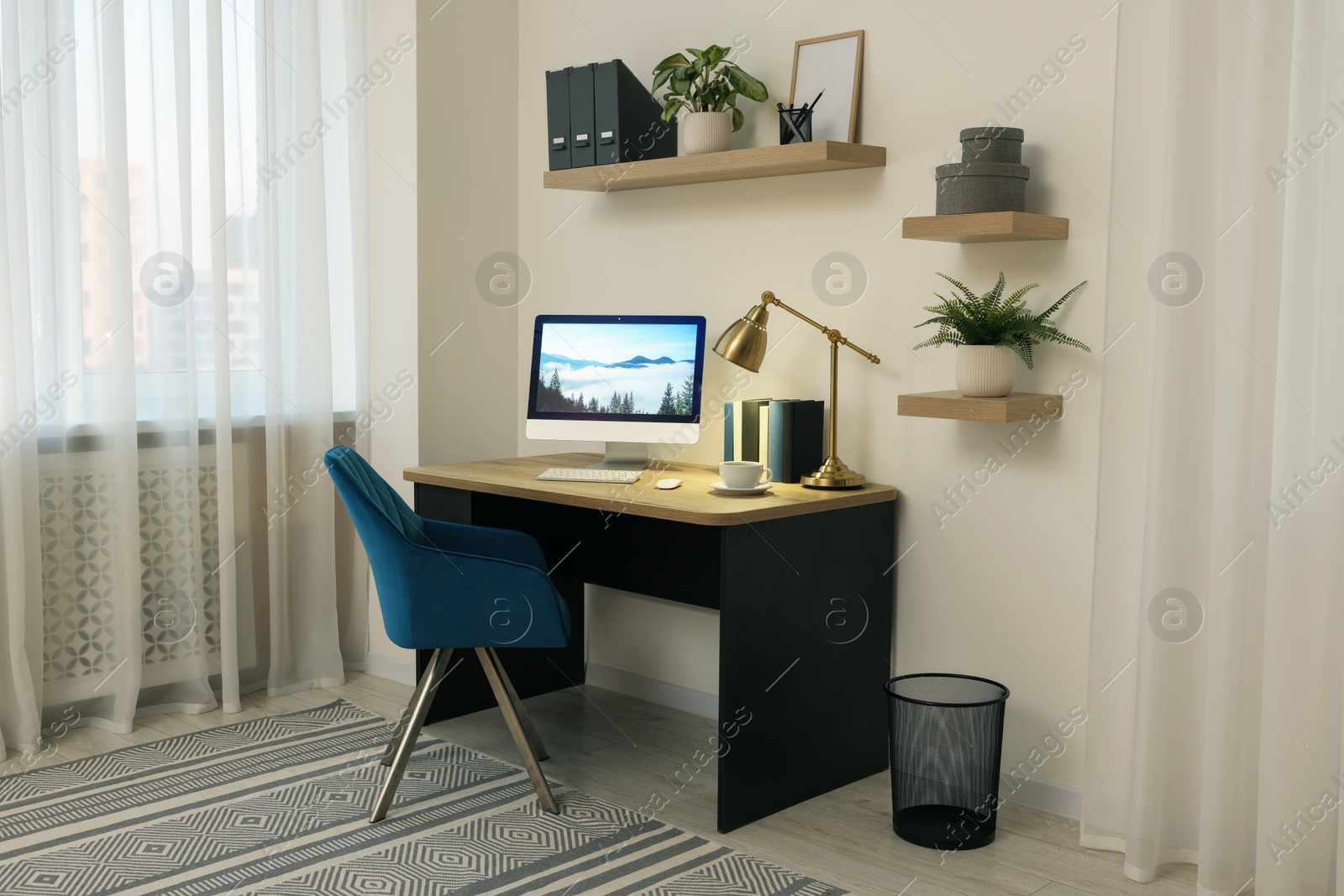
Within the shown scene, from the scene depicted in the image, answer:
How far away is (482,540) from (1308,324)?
1.93 m

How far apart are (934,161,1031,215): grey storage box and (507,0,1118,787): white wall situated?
13cm

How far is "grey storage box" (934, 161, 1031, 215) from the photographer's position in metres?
2.49

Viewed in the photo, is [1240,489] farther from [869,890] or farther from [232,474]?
[232,474]

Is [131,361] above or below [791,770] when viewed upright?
above

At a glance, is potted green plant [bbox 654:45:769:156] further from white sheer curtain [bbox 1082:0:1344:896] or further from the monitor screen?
white sheer curtain [bbox 1082:0:1344:896]

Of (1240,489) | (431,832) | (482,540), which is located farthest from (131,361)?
(1240,489)

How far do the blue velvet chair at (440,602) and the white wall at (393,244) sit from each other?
35.7 inches

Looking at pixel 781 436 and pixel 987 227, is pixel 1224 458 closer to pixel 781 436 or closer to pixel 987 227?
pixel 987 227

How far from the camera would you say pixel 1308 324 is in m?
2.09

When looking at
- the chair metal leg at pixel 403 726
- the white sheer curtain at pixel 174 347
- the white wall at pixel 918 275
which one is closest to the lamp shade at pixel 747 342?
the white wall at pixel 918 275

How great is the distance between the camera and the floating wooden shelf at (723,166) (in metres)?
2.77

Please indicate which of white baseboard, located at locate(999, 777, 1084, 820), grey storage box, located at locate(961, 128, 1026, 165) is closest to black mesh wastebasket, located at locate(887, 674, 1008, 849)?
white baseboard, located at locate(999, 777, 1084, 820)

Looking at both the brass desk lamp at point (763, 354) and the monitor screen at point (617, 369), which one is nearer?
the brass desk lamp at point (763, 354)

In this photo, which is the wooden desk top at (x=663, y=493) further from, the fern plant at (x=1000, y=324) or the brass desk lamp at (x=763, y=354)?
the fern plant at (x=1000, y=324)
